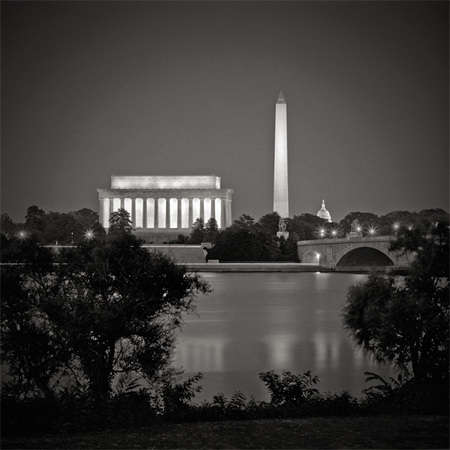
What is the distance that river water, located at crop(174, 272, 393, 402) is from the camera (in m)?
32.5

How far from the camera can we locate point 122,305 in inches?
962

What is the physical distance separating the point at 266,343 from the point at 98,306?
20783 mm

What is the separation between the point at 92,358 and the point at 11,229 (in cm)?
13473

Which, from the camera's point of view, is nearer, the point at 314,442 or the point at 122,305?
the point at 314,442

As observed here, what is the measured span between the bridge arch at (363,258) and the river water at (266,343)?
27981mm

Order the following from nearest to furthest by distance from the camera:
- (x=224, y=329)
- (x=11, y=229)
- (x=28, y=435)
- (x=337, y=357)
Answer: (x=28, y=435), (x=337, y=357), (x=224, y=329), (x=11, y=229)

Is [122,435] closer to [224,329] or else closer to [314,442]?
[314,442]

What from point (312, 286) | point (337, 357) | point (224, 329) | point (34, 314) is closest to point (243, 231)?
point (312, 286)

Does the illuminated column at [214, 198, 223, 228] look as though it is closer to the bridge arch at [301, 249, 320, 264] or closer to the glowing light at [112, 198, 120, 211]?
the glowing light at [112, 198, 120, 211]

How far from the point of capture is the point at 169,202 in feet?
631

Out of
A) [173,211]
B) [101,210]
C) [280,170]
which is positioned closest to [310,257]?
[280,170]

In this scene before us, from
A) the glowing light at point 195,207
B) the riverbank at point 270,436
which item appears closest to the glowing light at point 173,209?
the glowing light at point 195,207

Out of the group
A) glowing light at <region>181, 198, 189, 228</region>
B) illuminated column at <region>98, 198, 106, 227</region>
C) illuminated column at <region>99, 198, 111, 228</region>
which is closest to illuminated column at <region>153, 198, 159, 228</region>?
glowing light at <region>181, 198, 189, 228</region>

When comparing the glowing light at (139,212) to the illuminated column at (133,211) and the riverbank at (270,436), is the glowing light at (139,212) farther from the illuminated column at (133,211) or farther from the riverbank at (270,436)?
the riverbank at (270,436)
